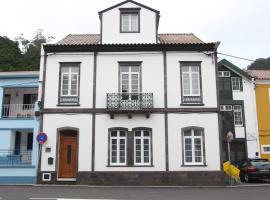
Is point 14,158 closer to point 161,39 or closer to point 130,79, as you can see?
point 130,79

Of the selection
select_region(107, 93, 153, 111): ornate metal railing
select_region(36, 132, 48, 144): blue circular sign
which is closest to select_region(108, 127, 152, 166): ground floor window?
select_region(107, 93, 153, 111): ornate metal railing

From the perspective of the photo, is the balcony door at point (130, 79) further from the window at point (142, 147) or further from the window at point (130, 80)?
the window at point (142, 147)

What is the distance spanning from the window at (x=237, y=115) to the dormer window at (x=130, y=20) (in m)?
12.5

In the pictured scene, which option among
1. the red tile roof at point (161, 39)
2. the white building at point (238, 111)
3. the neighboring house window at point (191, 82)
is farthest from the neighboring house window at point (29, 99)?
the white building at point (238, 111)

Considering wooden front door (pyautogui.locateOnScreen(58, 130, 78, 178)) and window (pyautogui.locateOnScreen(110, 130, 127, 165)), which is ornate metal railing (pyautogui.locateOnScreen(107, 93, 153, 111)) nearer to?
window (pyautogui.locateOnScreen(110, 130, 127, 165))

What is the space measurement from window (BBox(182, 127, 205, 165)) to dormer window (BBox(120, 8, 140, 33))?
6750 millimetres

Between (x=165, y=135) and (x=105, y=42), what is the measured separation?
21.0 feet

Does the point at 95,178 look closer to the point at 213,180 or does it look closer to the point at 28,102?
the point at 213,180

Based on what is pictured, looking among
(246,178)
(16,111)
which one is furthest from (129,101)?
(16,111)

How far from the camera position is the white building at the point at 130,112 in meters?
16.7

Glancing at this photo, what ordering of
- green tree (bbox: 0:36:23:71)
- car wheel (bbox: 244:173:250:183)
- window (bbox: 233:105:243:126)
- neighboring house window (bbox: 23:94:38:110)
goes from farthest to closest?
green tree (bbox: 0:36:23:71), window (bbox: 233:105:243:126), neighboring house window (bbox: 23:94:38:110), car wheel (bbox: 244:173:250:183)

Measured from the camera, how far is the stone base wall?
16484 mm

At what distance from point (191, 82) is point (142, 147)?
4.55m

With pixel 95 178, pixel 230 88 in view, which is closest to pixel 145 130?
pixel 95 178
